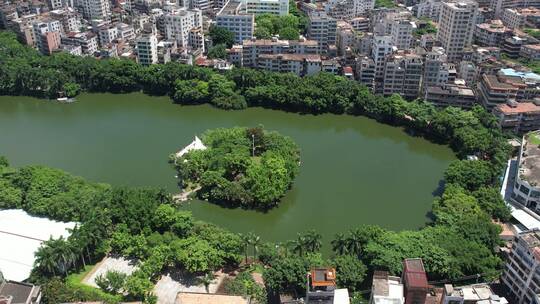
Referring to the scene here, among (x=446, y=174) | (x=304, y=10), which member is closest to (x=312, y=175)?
(x=446, y=174)

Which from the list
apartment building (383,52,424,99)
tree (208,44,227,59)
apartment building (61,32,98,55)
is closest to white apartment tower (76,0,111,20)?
apartment building (61,32,98,55)

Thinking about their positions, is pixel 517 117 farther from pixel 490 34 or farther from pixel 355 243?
pixel 490 34

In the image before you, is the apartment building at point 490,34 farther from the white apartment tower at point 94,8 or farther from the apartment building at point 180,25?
the white apartment tower at point 94,8

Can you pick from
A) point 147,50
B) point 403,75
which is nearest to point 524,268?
point 403,75

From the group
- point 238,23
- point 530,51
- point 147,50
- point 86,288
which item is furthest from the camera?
point 238,23

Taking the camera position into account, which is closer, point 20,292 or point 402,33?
point 20,292

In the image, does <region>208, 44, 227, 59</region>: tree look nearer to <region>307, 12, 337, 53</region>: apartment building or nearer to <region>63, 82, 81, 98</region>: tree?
<region>307, 12, 337, 53</region>: apartment building
